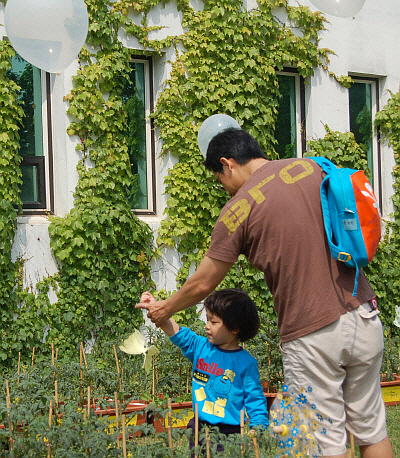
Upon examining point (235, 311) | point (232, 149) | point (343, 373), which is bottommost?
point (343, 373)

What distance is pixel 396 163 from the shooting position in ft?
27.1

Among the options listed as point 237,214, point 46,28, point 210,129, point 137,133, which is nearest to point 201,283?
point 237,214

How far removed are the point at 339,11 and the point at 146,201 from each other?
2.86m

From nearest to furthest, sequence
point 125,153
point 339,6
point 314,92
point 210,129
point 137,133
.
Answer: point 210,129 < point 339,6 < point 125,153 < point 137,133 < point 314,92

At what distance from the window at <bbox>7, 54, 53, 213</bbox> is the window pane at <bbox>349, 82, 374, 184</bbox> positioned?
157 inches

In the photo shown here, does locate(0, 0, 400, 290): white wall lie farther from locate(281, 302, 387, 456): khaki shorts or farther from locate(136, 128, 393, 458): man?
locate(281, 302, 387, 456): khaki shorts

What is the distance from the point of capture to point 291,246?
2441mm

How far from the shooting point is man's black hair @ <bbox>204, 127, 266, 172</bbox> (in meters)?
2.70

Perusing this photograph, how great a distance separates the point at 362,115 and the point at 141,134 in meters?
3.12

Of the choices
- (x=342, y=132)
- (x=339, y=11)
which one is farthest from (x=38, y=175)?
(x=342, y=132)

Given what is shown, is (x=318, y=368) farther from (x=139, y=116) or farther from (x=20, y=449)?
(x=139, y=116)

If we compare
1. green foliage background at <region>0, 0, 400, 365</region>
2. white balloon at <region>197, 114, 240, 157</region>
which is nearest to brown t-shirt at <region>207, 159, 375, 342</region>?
white balloon at <region>197, 114, 240, 157</region>

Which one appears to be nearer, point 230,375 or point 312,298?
point 312,298

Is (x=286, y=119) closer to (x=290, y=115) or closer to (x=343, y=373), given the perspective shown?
(x=290, y=115)
